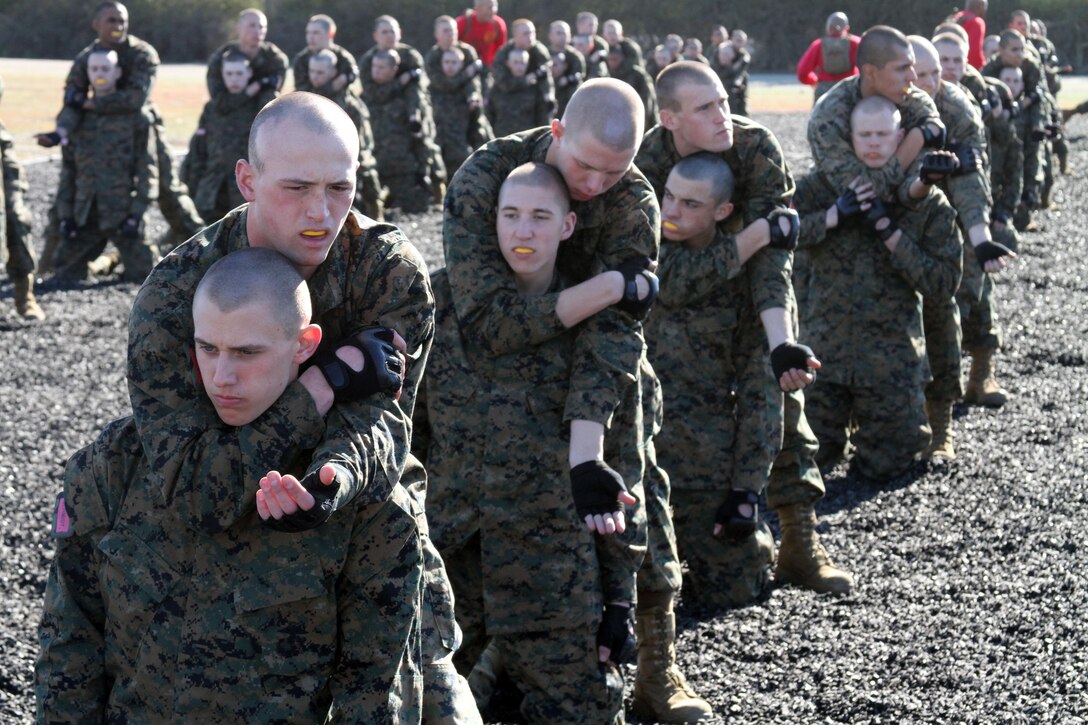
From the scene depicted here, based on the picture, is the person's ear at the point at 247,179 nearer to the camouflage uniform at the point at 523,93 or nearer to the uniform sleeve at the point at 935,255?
the uniform sleeve at the point at 935,255

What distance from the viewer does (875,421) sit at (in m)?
8.06

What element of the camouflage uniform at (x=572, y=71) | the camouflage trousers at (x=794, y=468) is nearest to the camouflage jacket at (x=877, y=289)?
the camouflage trousers at (x=794, y=468)

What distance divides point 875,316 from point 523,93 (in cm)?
1284

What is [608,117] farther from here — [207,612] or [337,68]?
[337,68]

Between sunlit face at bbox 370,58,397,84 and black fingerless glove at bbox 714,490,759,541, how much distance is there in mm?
12287

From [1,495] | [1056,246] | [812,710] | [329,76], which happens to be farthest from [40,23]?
[812,710]

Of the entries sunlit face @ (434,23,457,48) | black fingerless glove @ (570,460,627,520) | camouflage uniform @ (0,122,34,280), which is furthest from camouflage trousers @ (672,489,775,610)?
sunlit face @ (434,23,457,48)

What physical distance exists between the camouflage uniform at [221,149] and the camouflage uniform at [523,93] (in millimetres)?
6182

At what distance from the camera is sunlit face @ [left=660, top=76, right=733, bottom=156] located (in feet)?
18.5

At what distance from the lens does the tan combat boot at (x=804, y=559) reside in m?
6.63

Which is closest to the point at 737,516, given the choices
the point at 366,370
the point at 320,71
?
the point at 366,370

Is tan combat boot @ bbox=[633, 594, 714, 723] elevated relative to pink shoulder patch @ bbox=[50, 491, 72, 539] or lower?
lower

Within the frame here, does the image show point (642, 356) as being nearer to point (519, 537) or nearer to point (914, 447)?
point (519, 537)

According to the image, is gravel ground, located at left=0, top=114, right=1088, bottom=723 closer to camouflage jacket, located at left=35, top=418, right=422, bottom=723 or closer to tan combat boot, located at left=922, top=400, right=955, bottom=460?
tan combat boot, located at left=922, top=400, right=955, bottom=460
